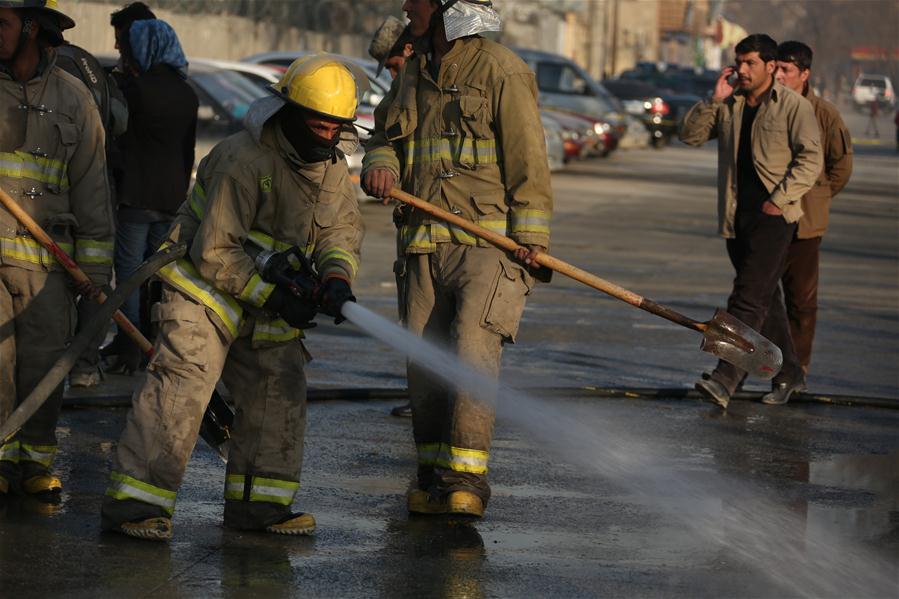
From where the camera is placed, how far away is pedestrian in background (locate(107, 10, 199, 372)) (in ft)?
29.9

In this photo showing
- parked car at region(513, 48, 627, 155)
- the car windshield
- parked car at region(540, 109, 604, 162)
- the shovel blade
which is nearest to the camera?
the shovel blade

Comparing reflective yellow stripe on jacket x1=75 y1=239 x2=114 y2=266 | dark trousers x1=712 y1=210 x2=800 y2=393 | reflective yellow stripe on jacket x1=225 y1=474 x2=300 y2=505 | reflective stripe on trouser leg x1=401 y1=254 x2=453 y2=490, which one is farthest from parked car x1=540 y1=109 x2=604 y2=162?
reflective yellow stripe on jacket x1=225 y1=474 x2=300 y2=505

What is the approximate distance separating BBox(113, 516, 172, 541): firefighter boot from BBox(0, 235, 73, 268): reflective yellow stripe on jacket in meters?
1.10

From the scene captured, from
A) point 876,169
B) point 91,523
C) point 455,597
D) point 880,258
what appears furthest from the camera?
point 876,169

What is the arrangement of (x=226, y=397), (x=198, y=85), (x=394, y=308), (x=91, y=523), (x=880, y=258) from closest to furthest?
(x=91, y=523)
(x=226, y=397)
(x=394, y=308)
(x=198, y=85)
(x=880, y=258)

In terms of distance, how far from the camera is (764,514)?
6.55 m

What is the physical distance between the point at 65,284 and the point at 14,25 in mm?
952

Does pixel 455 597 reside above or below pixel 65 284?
below

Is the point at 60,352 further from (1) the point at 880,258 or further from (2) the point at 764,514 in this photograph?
(1) the point at 880,258

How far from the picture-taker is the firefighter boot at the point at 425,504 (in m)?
6.27

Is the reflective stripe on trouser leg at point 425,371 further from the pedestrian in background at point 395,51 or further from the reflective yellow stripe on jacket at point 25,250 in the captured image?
the reflective yellow stripe on jacket at point 25,250

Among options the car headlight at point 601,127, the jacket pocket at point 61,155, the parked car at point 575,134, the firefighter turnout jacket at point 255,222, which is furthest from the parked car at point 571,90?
the firefighter turnout jacket at point 255,222

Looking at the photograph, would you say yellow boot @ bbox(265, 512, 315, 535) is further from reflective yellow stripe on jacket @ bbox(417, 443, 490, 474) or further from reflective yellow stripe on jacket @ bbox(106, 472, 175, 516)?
reflective yellow stripe on jacket @ bbox(417, 443, 490, 474)

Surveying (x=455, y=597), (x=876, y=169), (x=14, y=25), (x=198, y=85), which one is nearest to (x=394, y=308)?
(x=198, y=85)
